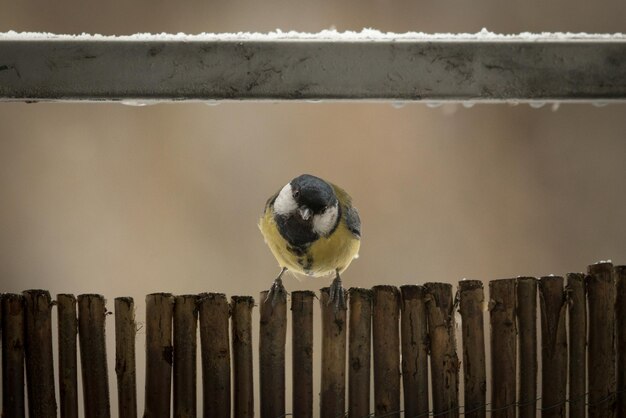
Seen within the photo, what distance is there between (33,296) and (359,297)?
0.52 meters

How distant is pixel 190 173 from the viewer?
2930mm

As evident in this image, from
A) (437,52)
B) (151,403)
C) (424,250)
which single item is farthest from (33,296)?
(424,250)

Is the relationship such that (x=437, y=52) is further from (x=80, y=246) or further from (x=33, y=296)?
(x=80, y=246)

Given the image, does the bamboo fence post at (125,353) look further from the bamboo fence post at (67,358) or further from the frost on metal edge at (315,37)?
the frost on metal edge at (315,37)

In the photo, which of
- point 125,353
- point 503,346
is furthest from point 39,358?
point 503,346

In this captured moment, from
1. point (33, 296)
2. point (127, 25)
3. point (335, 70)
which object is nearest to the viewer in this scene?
point (335, 70)

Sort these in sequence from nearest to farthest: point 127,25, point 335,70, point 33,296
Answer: point 335,70, point 33,296, point 127,25

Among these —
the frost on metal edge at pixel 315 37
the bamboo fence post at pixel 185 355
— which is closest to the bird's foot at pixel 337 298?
the bamboo fence post at pixel 185 355

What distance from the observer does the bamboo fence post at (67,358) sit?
127 cm

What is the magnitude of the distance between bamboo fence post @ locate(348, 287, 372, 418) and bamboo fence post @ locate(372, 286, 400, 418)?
0.04 ft

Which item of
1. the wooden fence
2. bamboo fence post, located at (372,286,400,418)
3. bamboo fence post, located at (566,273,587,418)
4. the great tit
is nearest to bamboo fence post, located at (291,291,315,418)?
the wooden fence

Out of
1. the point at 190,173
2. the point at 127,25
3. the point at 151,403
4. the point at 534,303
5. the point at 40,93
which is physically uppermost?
the point at 127,25

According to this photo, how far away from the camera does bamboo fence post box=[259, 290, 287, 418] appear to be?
1279mm

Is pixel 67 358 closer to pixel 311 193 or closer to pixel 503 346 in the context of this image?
pixel 311 193
